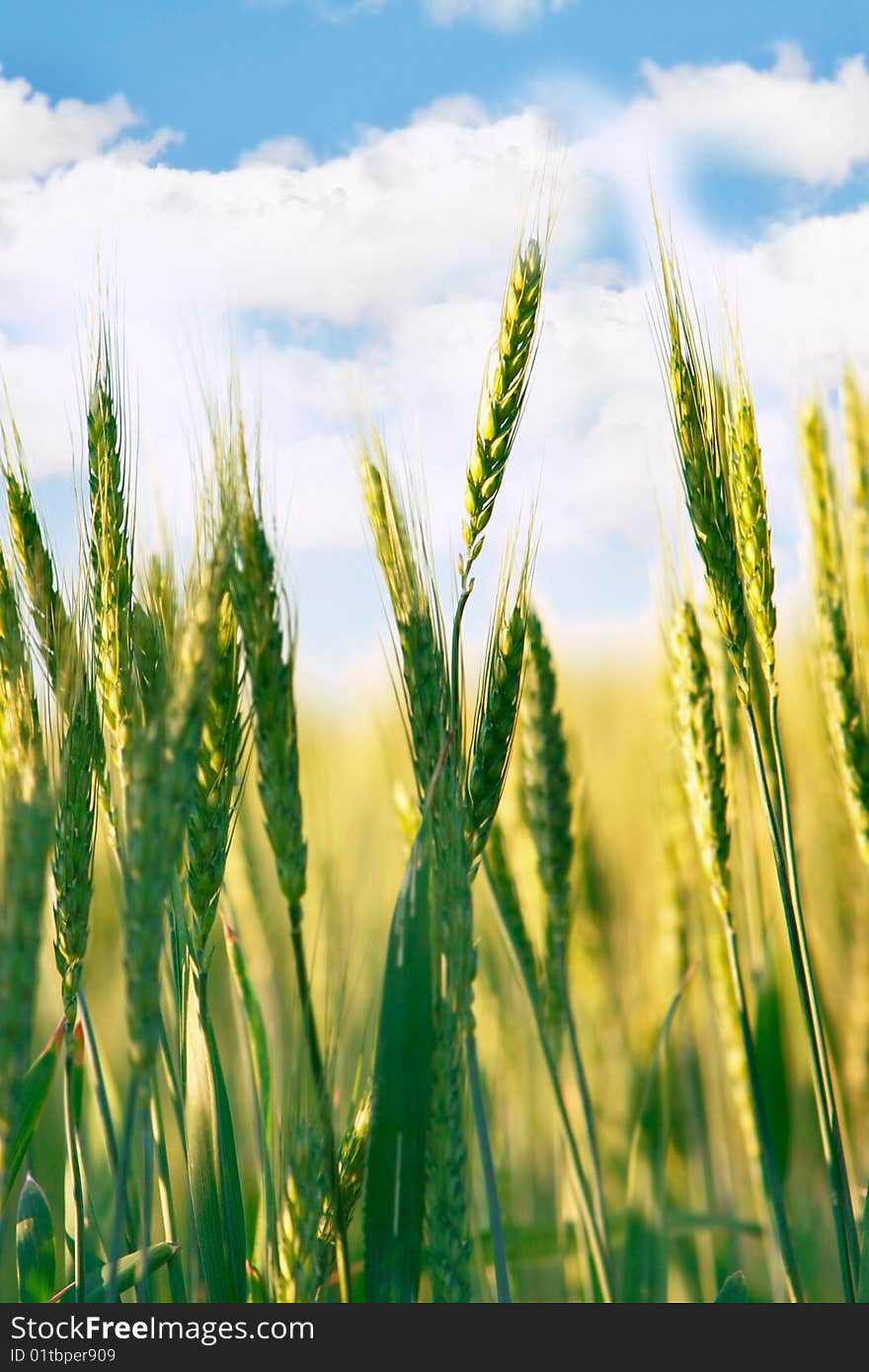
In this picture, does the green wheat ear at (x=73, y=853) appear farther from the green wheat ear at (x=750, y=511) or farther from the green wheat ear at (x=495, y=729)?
the green wheat ear at (x=750, y=511)

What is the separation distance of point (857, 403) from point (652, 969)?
909 millimetres

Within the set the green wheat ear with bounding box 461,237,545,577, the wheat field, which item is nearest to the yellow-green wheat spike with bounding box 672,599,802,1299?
the wheat field

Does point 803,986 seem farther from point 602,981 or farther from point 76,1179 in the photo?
point 602,981

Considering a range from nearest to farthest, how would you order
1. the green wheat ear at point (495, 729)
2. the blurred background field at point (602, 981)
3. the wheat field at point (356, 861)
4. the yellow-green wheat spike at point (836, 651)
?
the wheat field at point (356, 861), the green wheat ear at point (495, 729), the yellow-green wheat spike at point (836, 651), the blurred background field at point (602, 981)

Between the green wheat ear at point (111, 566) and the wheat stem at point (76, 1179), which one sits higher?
the green wheat ear at point (111, 566)

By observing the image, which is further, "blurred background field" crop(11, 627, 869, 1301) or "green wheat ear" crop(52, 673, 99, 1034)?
"blurred background field" crop(11, 627, 869, 1301)

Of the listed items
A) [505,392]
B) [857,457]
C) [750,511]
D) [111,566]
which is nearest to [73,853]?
[111,566]

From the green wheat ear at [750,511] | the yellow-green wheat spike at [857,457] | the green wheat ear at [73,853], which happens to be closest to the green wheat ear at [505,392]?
the green wheat ear at [750,511]

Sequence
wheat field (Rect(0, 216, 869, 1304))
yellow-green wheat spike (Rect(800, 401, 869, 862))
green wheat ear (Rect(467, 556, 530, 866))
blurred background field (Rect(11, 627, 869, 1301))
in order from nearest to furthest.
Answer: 1. wheat field (Rect(0, 216, 869, 1304))
2. green wheat ear (Rect(467, 556, 530, 866))
3. yellow-green wheat spike (Rect(800, 401, 869, 862))
4. blurred background field (Rect(11, 627, 869, 1301))

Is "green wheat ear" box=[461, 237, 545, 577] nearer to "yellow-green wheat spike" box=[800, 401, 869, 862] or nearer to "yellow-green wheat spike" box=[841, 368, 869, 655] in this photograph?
"yellow-green wheat spike" box=[800, 401, 869, 862]

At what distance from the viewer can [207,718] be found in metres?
0.72

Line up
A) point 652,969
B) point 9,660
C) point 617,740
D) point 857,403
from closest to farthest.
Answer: point 9,660 → point 857,403 → point 652,969 → point 617,740
